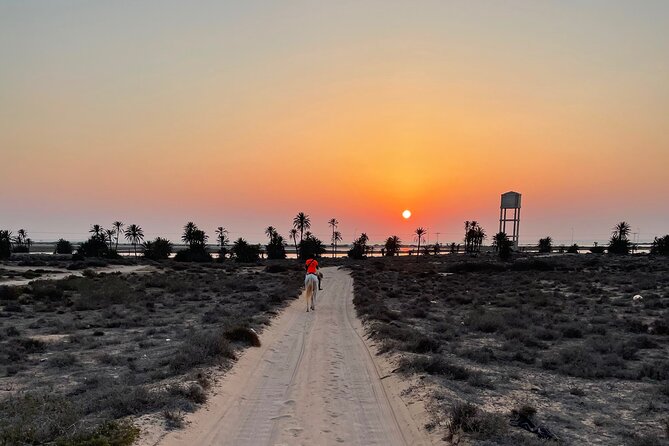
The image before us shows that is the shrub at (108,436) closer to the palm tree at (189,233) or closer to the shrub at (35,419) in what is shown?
the shrub at (35,419)

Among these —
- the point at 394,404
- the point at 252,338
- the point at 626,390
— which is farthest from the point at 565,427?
the point at 252,338

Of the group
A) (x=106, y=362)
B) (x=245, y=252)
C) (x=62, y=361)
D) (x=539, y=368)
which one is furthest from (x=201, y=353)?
(x=245, y=252)

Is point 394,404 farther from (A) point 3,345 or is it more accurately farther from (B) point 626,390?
(A) point 3,345

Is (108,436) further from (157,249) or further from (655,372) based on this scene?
(157,249)

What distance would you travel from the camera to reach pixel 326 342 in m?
16.2

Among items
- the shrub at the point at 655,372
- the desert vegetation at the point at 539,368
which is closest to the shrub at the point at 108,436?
the desert vegetation at the point at 539,368

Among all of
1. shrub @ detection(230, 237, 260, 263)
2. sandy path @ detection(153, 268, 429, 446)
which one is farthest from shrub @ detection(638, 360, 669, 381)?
shrub @ detection(230, 237, 260, 263)

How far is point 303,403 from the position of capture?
943 cm

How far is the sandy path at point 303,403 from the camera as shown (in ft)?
25.2

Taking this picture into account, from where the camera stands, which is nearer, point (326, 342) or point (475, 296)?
point (326, 342)

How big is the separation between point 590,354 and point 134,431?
14330mm

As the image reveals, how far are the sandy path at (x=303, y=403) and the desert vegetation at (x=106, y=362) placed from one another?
0.63 meters

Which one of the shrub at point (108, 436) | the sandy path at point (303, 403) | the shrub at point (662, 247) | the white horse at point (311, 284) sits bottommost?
the sandy path at point (303, 403)

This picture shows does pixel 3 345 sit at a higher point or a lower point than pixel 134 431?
lower
